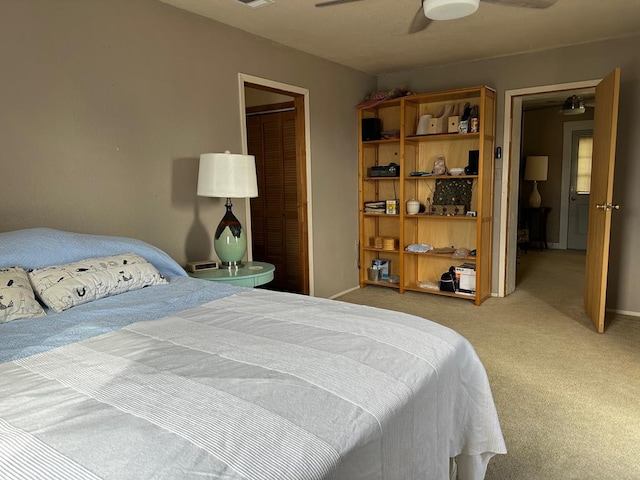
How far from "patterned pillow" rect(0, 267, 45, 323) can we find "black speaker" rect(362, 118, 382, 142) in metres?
3.63

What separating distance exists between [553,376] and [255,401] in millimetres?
2368

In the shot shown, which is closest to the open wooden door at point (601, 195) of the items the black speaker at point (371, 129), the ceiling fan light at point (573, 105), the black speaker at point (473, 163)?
the black speaker at point (473, 163)

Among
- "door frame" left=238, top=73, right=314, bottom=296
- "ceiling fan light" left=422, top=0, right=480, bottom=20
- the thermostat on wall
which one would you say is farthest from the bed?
"door frame" left=238, top=73, right=314, bottom=296

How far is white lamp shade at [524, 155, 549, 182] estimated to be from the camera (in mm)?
7371

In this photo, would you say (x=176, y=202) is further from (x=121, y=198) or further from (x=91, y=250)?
(x=91, y=250)

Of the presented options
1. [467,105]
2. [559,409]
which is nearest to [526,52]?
[467,105]

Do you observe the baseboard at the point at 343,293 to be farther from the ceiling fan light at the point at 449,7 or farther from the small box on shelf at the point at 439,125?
the ceiling fan light at the point at 449,7

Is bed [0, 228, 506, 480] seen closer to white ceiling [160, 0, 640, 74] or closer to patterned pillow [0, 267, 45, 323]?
patterned pillow [0, 267, 45, 323]

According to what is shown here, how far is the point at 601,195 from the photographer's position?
3.44 metres

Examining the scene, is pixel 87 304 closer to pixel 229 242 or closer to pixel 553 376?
pixel 229 242

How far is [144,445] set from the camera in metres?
0.88

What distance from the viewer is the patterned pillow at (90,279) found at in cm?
183

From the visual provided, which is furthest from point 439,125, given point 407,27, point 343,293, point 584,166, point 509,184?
point 584,166

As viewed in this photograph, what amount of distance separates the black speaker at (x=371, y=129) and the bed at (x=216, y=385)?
3099 millimetres
